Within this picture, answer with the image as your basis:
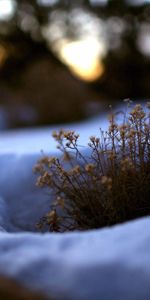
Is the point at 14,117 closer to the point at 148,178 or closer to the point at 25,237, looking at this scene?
the point at 148,178

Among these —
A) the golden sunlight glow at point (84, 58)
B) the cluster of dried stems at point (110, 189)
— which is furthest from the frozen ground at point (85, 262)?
the golden sunlight glow at point (84, 58)

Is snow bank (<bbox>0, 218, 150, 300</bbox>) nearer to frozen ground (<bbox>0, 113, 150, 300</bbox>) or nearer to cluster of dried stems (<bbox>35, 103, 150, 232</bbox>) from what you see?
frozen ground (<bbox>0, 113, 150, 300</bbox>)

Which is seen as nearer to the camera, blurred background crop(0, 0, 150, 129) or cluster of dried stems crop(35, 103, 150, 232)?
cluster of dried stems crop(35, 103, 150, 232)

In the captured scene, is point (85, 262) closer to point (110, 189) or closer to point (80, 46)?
point (110, 189)

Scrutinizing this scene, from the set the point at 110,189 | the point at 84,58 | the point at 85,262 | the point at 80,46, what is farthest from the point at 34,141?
the point at 80,46

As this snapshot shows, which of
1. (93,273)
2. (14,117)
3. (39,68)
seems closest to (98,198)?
(93,273)

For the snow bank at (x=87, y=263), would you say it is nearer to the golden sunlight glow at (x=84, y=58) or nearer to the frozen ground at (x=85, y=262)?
the frozen ground at (x=85, y=262)

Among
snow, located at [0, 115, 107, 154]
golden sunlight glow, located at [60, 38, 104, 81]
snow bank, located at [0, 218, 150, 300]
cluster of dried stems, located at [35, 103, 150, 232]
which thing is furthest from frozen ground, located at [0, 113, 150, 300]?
golden sunlight glow, located at [60, 38, 104, 81]

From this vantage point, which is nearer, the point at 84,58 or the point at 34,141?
the point at 34,141
